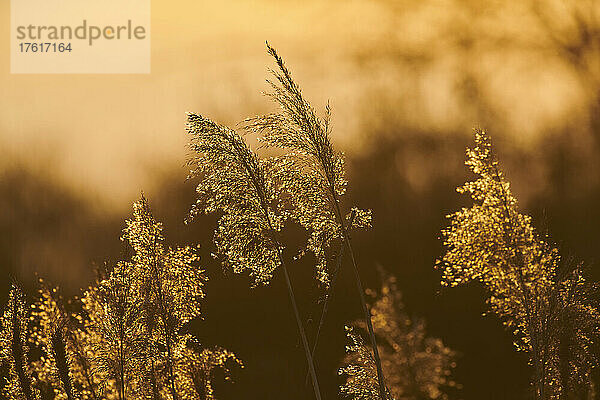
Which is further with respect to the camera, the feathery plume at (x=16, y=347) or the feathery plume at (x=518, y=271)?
the feathery plume at (x=16, y=347)

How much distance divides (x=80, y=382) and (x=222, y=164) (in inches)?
783

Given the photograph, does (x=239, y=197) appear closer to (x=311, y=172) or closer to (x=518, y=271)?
(x=311, y=172)

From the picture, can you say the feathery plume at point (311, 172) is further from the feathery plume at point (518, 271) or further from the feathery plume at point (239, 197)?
the feathery plume at point (518, 271)

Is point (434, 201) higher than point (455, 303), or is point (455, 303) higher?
point (434, 201)

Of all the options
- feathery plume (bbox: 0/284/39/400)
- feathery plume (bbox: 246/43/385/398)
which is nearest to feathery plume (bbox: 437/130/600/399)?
feathery plume (bbox: 246/43/385/398)

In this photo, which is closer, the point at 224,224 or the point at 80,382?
the point at 224,224

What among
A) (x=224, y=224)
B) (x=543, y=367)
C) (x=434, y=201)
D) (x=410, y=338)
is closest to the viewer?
(x=224, y=224)

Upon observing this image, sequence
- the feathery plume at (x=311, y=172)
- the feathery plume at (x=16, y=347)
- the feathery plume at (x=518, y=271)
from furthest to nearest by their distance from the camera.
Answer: the feathery plume at (x=16, y=347) < the feathery plume at (x=518, y=271) < the feathery plume at (x=311, y=172)

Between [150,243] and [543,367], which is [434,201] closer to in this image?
[150,243]

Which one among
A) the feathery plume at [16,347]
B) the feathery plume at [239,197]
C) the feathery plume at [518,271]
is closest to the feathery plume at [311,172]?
the feathery plume at [239,197]

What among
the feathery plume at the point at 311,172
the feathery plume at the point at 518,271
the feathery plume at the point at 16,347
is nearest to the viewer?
the feathery plume at the point at 311,172

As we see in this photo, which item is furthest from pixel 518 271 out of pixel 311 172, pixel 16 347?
pixel 16 347

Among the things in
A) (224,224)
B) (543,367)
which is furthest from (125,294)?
(543,367)

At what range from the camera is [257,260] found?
10695 mm
